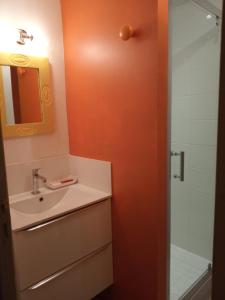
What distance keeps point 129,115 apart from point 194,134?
98 cm

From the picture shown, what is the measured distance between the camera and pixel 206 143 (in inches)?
86.8

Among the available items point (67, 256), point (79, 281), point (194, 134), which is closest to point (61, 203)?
point (67, 256)

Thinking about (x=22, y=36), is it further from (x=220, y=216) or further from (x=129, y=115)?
(x=220, y=216)

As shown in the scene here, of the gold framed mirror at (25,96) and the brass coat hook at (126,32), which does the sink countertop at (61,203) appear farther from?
the brass coat hook at (126,32)

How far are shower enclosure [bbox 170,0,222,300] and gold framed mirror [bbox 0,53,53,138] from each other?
115 centimetres

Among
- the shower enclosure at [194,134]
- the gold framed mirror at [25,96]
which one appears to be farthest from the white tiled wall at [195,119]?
the gold framed mirror at [25,96]

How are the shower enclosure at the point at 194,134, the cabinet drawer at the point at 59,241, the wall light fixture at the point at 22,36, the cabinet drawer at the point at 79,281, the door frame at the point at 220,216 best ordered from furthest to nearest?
the shower enclosure at the point at 194,134 → the wall light fixture at the point at 22,36 → the cabinet drawer at the point at 79,281 → the cabinet drawer at the point at 59,241 → the door frame at the point at 220,216

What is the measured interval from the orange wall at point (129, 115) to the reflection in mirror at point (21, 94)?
31cm

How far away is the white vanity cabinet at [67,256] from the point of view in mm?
1380

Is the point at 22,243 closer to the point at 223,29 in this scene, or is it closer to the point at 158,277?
the point at 158,277

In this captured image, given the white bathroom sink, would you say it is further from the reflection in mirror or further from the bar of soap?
the reflection in mirror

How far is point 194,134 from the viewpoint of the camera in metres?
2.29

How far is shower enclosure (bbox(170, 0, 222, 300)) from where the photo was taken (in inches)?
81.8

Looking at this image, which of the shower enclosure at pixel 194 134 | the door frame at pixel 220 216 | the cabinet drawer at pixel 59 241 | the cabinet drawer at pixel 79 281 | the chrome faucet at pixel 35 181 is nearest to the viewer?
the door frame at pixel 220 216
